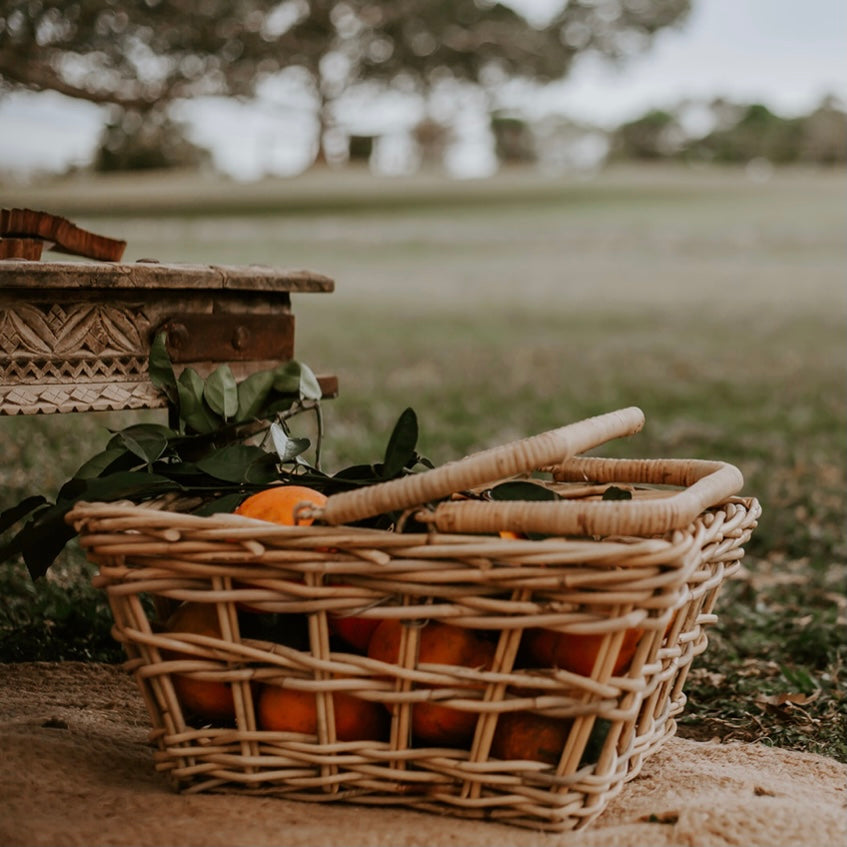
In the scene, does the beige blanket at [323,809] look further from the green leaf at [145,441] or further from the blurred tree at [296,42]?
the blurred tree at [296,42]

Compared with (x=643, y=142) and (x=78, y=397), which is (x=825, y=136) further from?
(x=78, y=397)

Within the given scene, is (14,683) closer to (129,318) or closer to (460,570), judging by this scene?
(129,318)

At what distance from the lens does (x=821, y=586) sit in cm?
319

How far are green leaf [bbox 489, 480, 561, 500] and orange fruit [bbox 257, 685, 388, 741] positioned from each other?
1.14ft

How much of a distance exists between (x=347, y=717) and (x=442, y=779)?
0.48 ft

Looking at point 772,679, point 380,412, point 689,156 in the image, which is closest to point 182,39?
point 380,412

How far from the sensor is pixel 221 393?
188cm

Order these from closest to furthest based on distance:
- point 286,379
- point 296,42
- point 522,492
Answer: point 522,492 → point 286,379 → point 296,42

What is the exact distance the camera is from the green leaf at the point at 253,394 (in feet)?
6.31

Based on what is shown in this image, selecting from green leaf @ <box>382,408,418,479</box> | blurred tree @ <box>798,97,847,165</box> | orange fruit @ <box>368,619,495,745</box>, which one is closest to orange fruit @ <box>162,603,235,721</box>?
orange fruit @ <box>368,619,495,745</box>

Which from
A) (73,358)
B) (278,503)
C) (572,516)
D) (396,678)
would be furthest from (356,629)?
(73,358)

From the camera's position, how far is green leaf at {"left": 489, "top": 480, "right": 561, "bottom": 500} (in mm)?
1505

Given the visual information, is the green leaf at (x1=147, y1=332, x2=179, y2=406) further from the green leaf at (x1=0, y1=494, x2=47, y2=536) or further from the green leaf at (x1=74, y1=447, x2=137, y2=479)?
the green leaf at (x1=0, y1=494, x2=47, y2=536)

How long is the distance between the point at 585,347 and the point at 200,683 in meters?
7.98
